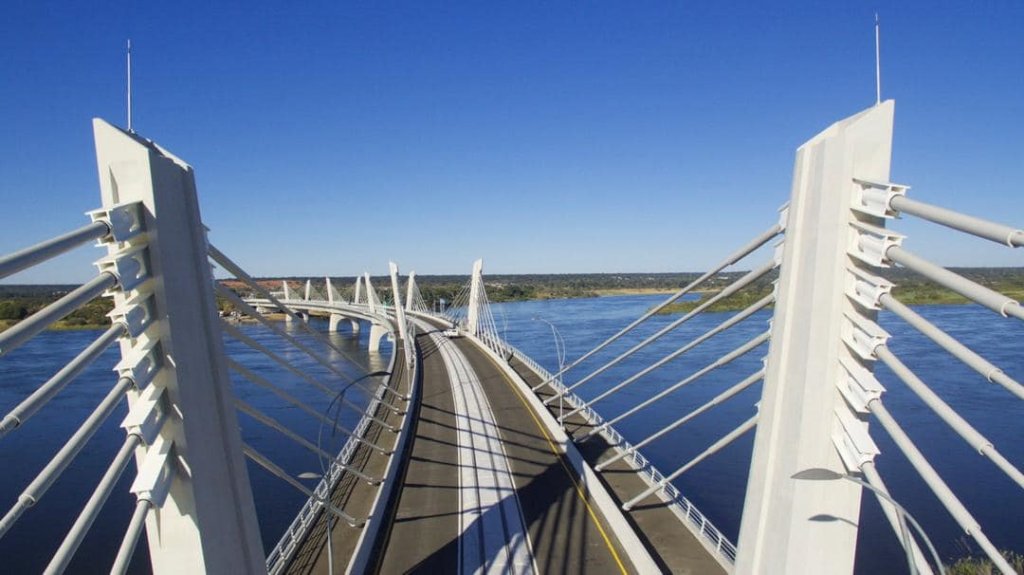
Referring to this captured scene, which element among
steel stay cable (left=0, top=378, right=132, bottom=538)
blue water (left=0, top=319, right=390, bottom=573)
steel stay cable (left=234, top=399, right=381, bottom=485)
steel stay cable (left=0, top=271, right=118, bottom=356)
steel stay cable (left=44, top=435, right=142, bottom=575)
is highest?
steel stay cable (left=0, top=271, right=118, bottom=356)

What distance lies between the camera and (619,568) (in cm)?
1381

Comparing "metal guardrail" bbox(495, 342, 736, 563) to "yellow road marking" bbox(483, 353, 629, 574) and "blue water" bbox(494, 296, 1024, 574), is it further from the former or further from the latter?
"blue water" bbox(494, 296, 1024, 574)

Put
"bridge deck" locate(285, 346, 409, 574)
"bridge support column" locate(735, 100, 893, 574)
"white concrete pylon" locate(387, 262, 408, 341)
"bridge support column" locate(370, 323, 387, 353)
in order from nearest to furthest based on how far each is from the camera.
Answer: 1. "bridge support column" locate(735, 100, 893, 574)
2. "bridge deck" locate(285, 346, 409, 574)
3. "white concrete pylon" locate(387, 262, 408, 341)
4. "bridge support column" locate(370, 323, 387, 353)

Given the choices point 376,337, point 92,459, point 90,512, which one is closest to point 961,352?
point 90,512

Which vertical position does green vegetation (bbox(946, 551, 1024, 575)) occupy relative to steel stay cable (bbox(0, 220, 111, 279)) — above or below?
below

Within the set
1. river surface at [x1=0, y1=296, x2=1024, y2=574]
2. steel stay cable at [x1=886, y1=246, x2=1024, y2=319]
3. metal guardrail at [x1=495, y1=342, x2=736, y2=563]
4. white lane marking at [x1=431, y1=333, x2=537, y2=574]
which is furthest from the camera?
river surface at [x1=0, y1=296, x2=1024, y2=574]

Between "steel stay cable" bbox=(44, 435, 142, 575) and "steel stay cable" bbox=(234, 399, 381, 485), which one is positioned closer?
"steel stay cable" bbox=(44, 435, 142, 575)

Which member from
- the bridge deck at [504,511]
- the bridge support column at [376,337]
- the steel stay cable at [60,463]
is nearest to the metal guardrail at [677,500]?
the bridge deck at [504,511]

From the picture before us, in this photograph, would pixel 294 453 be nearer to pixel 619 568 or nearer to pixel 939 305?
pixel 619 568

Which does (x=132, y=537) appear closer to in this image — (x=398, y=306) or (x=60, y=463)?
(x=60, y=463)

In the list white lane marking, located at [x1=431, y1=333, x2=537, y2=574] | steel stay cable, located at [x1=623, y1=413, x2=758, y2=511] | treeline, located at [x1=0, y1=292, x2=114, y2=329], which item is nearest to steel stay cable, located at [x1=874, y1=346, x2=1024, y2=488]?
steel stay cable, located at [x1=623, y1=413, x2=758, y2=511]

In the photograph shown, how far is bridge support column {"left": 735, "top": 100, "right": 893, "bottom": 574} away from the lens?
642 cm

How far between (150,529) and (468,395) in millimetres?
27344

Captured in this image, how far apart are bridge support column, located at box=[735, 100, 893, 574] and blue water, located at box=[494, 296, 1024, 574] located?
16.4m
